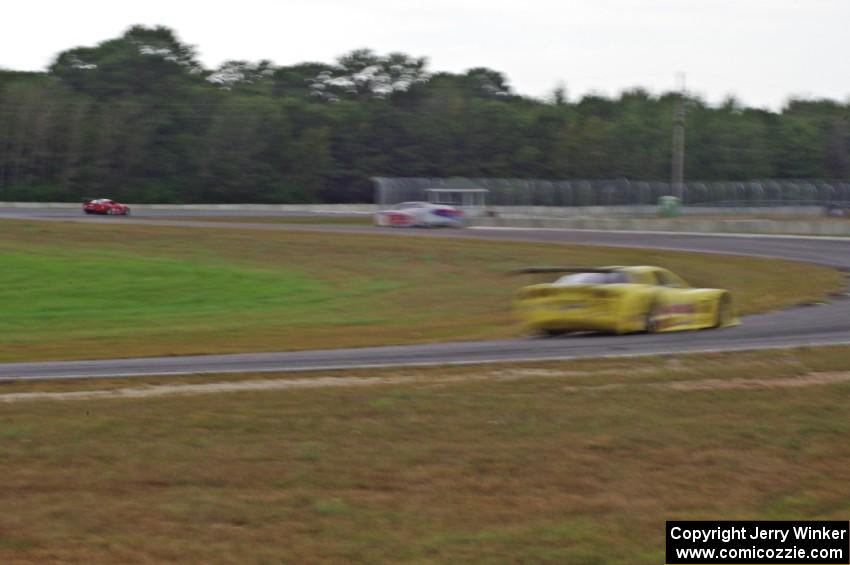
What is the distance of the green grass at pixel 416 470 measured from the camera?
7004 millimetres

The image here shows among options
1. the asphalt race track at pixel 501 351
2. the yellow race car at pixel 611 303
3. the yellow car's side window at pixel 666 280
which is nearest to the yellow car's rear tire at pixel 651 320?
the yellow race car at pixel 611 303

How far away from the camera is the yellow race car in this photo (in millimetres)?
17188

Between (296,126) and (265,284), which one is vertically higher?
(296,126)

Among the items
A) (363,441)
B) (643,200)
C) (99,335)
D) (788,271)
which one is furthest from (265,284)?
(643,200)

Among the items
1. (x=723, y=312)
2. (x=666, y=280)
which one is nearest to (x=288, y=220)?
(x=723, y=312)

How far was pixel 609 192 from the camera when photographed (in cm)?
7138

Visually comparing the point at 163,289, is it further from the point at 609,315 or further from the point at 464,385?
the point at 464,385

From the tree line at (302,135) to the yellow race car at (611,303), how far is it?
74.5m

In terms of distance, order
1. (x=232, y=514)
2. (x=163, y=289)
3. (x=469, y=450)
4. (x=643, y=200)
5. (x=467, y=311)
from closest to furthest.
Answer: (x=232, y=514) < (x=469, y=450) < (x=467, y=311) < (x=163, y=289) < (x=643, y=200)

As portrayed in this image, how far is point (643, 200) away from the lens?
72.0 meters

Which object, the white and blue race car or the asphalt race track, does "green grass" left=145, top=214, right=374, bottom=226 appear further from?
the asphalt race track

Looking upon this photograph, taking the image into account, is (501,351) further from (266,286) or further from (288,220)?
(288,220)

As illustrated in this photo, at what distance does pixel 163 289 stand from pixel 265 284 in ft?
9.34

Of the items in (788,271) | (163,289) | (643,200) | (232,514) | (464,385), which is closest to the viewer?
(232,514)
